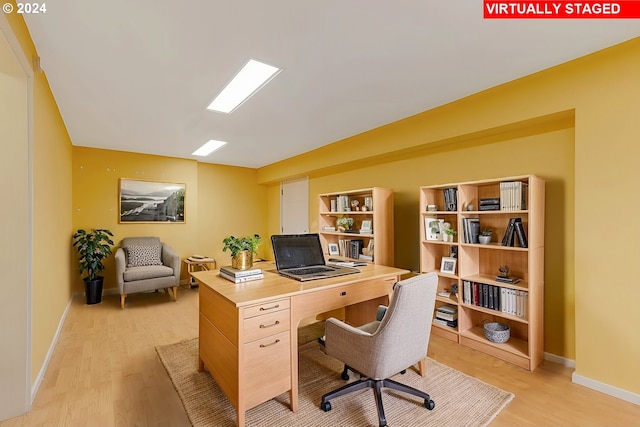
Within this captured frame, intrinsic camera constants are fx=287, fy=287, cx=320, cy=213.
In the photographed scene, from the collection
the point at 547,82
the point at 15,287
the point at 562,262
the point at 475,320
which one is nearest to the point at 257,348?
the point at 15,287

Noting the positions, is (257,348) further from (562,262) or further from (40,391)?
(562,262)

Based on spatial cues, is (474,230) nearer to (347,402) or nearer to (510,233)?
(510,233)

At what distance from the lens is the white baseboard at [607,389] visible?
1.93m

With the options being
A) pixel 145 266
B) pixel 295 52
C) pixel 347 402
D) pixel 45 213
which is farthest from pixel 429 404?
pixel 145 266

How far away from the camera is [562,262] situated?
2.49 meters

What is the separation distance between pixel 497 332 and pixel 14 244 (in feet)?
12.4

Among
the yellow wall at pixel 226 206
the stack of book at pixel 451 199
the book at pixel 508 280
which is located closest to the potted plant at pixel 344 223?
the stack of book at pixel 451 199

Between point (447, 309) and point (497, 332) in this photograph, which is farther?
point (447, 309)

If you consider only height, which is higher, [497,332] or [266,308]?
[266,308]

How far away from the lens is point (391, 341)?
168 cm

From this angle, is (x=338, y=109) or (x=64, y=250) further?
(x=64, y=250)

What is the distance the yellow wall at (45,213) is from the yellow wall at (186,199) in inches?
46.3

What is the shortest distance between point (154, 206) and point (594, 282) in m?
5.92

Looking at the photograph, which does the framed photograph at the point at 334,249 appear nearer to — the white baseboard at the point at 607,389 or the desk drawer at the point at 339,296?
the desk drawer at the point at 339,296
